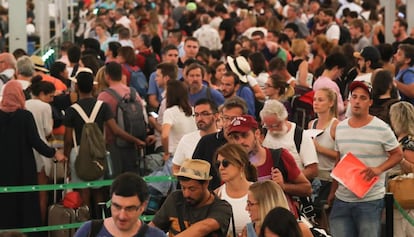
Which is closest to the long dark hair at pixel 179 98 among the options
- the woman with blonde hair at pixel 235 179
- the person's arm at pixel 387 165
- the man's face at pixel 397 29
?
the person's arm at pixel 387 165

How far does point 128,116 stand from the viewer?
13953 mm

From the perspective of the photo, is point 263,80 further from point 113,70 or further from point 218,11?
point 218,11

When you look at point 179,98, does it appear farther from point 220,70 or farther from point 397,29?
point 397,29

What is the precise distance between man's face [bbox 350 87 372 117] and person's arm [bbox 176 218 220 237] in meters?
2.45

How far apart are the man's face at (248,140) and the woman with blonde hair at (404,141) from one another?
1.69 metres

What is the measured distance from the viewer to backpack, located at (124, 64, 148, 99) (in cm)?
1698

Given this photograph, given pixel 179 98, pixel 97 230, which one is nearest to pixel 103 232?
pixel 97 230

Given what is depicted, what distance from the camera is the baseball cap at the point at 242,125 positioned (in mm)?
9859

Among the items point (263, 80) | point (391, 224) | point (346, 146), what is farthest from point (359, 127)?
point (263, 80)

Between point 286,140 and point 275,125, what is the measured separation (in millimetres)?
159

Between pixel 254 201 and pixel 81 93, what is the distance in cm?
538

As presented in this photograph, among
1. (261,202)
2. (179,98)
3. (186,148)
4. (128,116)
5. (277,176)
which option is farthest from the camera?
(128,116)

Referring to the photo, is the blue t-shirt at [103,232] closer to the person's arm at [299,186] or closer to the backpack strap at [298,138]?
the person's arm at [299,186]

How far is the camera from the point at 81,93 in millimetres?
13266
